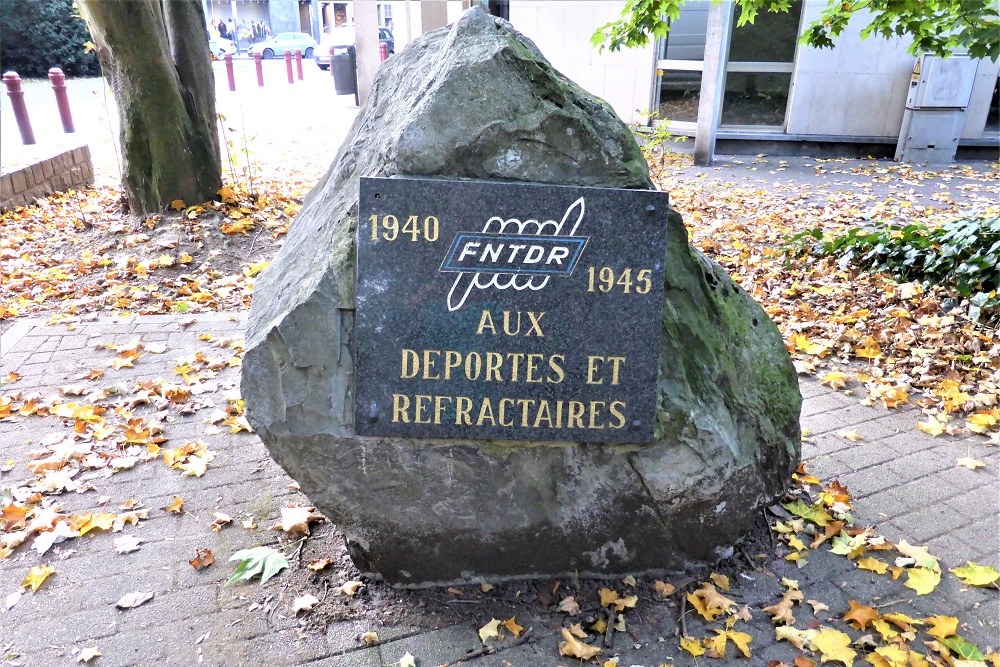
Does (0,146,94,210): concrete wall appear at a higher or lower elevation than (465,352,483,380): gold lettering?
lower

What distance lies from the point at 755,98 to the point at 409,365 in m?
10.6

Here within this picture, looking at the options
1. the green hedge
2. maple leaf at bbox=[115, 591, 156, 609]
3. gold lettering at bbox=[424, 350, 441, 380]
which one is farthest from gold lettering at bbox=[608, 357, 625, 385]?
the green hedge

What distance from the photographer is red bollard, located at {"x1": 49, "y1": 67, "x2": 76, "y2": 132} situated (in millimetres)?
11234

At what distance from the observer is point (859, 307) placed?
5141 mm

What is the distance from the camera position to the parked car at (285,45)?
35312mm

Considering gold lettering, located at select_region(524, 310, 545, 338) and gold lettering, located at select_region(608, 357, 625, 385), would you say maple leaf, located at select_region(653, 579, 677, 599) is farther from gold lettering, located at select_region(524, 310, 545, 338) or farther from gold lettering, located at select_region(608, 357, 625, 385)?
gold lettering, located at select_region(524, 310, 545, 338)

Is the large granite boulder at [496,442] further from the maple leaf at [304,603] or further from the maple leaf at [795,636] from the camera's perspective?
the maple leaf at [795,636]

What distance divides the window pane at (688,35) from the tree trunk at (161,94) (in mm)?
7270

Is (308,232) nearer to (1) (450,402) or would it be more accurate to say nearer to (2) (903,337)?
(1) (450,402)

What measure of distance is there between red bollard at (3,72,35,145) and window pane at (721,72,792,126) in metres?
10.2

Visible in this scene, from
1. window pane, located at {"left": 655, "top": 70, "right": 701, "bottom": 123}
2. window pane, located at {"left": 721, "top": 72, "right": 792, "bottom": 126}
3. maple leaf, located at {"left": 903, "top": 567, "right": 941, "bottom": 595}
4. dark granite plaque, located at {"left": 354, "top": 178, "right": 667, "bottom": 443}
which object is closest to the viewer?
dark granite plaque, located at {"left": 354, "top": 178, "right": 667, "bottom": 443}

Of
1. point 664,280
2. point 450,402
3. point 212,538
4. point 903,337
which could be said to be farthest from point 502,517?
point 903,337

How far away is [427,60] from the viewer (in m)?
2.71

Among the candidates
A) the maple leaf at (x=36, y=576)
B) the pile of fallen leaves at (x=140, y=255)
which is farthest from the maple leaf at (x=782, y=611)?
the pile of fallen leaves at (x=140, y=255)
